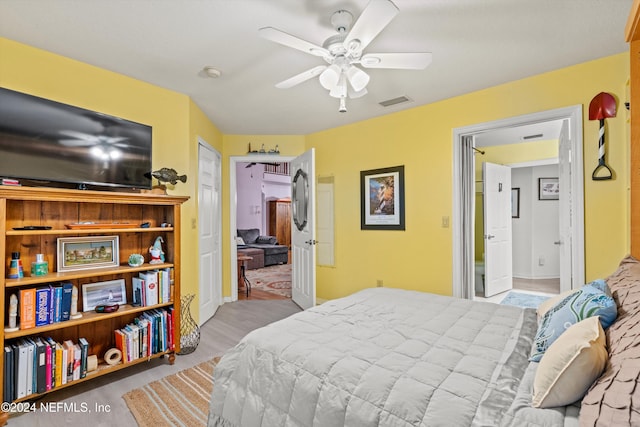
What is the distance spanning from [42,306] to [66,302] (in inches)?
5.0

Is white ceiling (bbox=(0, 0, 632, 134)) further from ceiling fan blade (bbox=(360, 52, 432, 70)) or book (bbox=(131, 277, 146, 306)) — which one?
book (bbox=(131, 277, 146, 306))

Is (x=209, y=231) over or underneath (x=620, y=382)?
over

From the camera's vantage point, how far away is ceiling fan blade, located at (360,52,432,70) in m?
1.79

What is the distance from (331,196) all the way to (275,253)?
13.2 feet

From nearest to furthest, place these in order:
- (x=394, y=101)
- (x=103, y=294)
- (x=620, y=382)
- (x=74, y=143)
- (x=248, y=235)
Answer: (x=620, y=382), (x=74, y=143), (x=103, y=294), (x=394, y=101), (x=248, y=235)

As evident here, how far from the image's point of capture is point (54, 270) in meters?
2.25

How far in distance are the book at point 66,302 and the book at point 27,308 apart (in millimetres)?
147

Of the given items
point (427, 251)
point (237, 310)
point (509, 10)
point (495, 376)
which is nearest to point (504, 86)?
point (509, 10)

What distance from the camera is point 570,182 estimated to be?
262 centimetres

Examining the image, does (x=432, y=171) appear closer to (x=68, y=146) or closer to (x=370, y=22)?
(x=370, y=22)

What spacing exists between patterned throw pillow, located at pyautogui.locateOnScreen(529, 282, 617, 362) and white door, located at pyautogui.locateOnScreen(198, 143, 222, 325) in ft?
10.2

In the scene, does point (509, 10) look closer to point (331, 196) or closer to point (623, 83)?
point (623, 83)

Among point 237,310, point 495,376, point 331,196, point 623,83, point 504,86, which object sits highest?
point 504,86

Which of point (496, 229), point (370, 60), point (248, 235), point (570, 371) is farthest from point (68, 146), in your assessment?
point (248, 235)
